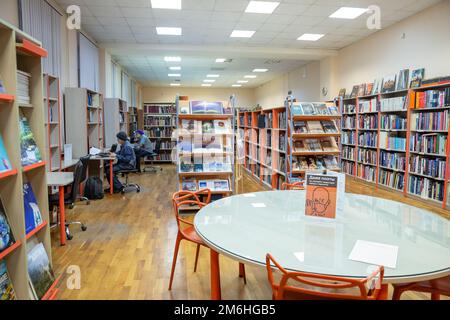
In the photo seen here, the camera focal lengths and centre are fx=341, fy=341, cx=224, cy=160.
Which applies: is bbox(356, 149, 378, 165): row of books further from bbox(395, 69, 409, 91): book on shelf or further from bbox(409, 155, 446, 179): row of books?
bbox(395, 69, 409, 91): book on shelf

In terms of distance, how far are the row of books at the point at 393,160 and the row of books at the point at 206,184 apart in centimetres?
357

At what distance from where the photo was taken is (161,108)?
12.2 metres

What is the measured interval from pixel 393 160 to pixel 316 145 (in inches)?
85.8

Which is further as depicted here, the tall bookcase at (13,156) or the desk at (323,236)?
the tall bookcase at (13,156)

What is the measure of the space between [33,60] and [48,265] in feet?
5.22

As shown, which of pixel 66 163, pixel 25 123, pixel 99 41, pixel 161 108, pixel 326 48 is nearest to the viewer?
pixel 25 123

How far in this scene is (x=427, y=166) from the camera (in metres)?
5.84

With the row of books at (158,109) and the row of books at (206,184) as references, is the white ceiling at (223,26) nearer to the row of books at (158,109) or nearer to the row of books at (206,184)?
the row of books at (158,109)

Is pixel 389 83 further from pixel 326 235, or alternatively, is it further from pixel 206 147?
pixel 326 235

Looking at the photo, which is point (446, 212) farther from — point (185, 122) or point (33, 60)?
point (33, 60)

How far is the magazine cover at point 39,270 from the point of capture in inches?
94.3

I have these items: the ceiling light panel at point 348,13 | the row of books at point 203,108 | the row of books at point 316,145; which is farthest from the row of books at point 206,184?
the ceiling light panel at point 348,13

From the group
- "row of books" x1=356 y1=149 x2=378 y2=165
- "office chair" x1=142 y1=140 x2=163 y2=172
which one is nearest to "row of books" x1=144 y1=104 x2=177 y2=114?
"office chair" x1=142 y1=140 x2=163 y2=172
